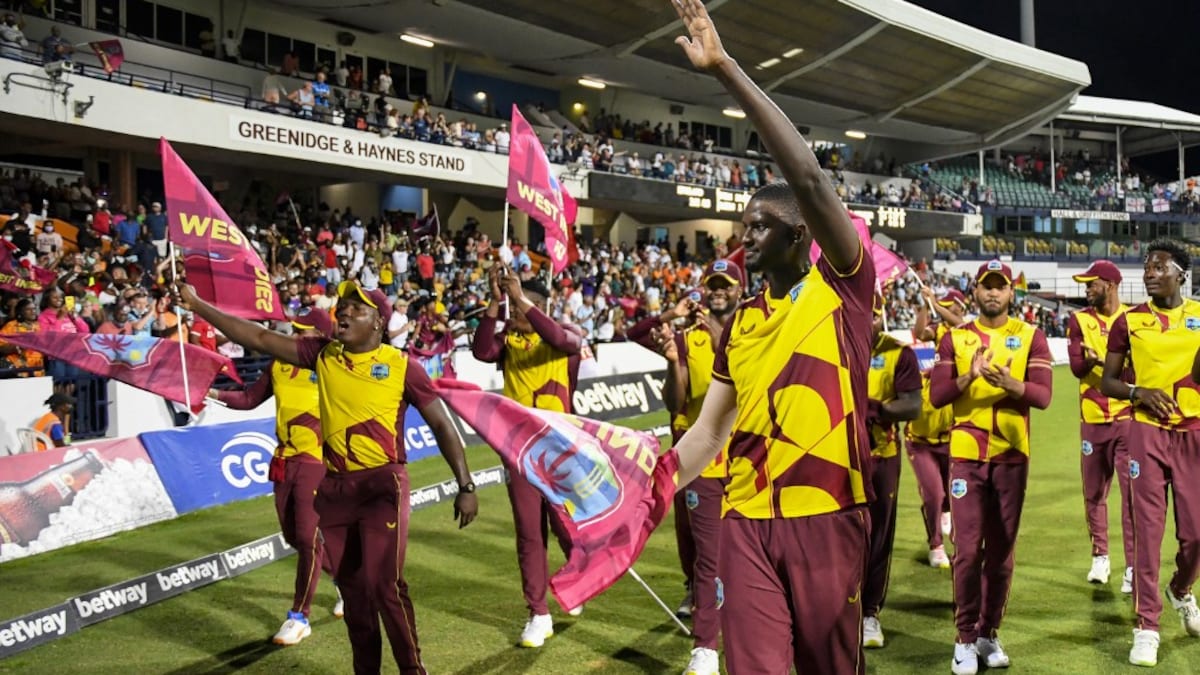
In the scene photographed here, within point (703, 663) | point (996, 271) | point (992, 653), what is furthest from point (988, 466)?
point (703, 663)

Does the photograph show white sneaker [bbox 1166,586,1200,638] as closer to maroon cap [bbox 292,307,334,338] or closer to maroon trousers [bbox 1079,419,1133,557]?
maroon trousers [bbox 1079,419,1133,557]

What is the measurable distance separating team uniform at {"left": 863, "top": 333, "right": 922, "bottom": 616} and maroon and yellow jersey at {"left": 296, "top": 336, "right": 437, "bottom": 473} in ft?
9.40

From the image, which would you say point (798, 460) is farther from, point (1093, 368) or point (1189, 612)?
point (1093, 368)

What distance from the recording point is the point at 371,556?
5.51 metres

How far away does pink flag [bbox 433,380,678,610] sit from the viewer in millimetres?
4121

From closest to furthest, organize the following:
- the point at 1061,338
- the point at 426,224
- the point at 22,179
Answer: the point at 22,179
the point at 426,224
the point at 1061,338

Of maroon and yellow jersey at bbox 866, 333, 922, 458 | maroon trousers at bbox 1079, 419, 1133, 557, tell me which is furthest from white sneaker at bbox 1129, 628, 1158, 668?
maroon trousers at bbox 1079, 419, 1133, 557

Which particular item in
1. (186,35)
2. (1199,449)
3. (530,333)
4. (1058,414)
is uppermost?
(186,35)

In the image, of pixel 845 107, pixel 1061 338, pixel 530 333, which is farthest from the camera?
pixel 845 107

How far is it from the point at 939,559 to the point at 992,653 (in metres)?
3.04

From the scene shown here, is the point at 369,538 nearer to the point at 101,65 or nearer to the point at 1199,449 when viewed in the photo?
the point at 1199,449

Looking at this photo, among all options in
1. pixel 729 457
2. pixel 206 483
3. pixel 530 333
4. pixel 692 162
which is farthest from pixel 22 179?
pixel 692 162

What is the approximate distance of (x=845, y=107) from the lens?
45.0 m

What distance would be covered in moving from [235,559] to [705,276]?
5.26 m
